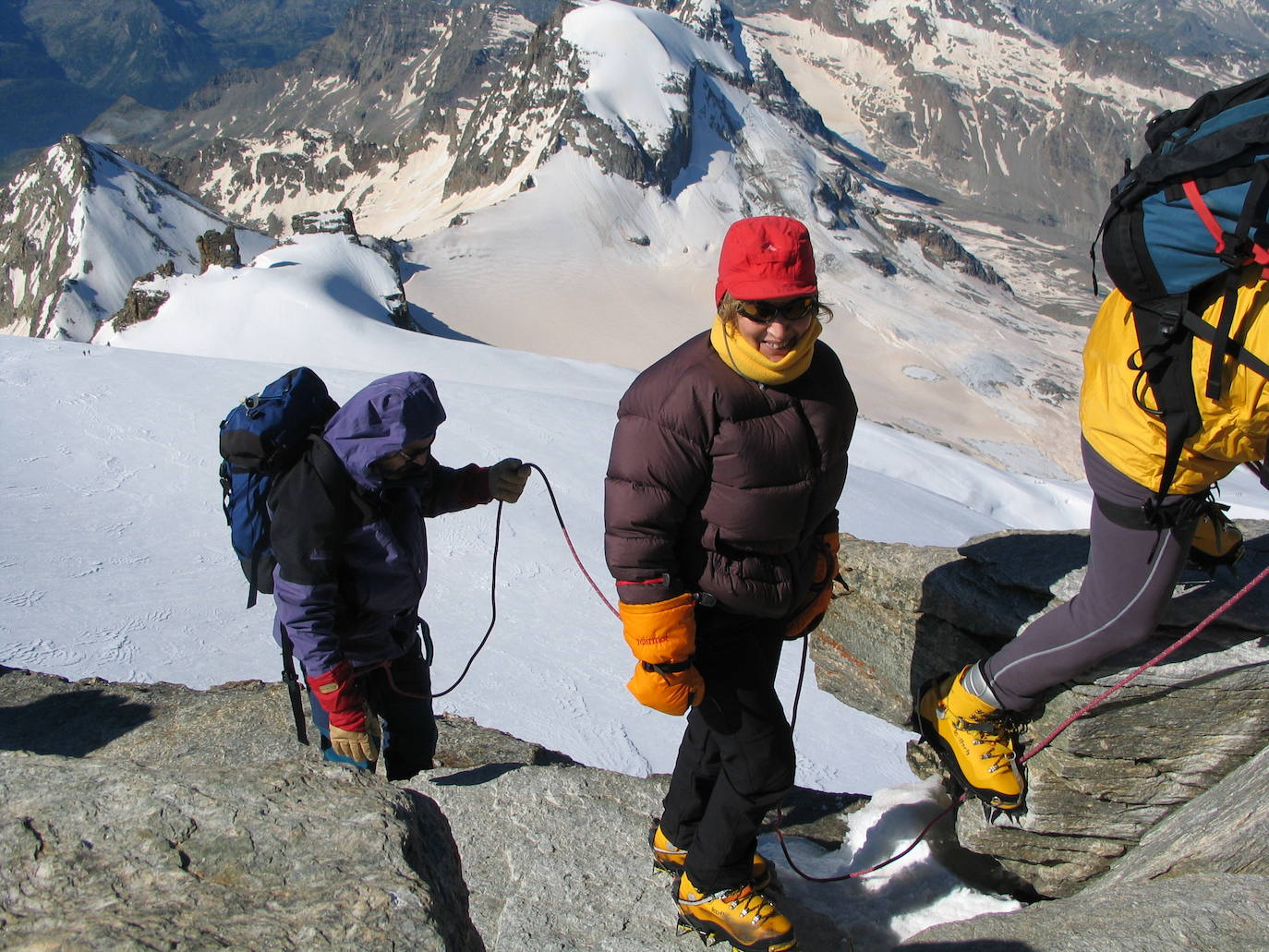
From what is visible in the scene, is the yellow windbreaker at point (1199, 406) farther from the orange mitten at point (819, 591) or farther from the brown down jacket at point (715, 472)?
the orange mitten at point (819, 591)

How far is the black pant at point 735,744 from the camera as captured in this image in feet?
9.18

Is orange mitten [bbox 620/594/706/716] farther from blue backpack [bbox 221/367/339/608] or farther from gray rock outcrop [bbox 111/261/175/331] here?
gray rock outcrop [bbox 111/261/175/331]

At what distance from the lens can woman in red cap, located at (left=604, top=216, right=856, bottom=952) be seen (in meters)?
2.50

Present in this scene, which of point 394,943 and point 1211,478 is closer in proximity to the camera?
point 394,943

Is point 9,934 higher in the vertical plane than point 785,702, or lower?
higher

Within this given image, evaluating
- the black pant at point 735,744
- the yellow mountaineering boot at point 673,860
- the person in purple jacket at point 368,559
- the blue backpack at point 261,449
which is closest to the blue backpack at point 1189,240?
the black pant at point 735,744

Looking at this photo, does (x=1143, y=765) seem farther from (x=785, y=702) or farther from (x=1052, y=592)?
(x=785, y=702)

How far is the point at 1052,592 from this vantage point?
3.53m

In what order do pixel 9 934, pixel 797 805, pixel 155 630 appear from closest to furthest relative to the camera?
pixel 9 934 → pixel 797 805 → pixel 155 630

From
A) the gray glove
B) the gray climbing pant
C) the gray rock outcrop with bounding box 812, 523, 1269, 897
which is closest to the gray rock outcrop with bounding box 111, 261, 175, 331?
the gray glove

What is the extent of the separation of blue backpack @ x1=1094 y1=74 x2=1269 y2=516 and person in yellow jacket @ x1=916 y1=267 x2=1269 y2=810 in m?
0.03

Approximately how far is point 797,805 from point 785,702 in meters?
2.22

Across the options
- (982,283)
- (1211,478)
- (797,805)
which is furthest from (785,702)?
(982,283)

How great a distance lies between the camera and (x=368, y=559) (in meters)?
3.15
